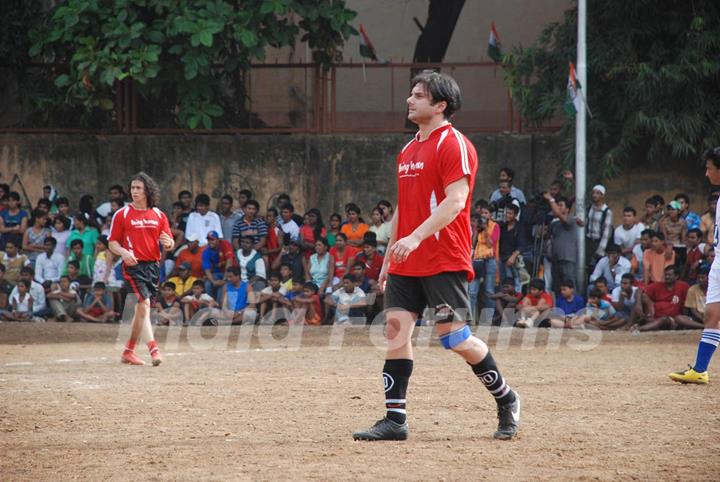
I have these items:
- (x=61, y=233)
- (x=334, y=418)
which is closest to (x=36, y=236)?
(x=61, y=233)

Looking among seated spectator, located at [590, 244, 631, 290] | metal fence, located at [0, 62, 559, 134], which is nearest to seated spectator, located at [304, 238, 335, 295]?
metal fence, located at [0, 62, 559, 134]

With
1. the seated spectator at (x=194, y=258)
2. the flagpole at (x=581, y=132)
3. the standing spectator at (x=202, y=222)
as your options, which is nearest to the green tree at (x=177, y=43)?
the standing spectator at (x=202, y=222)

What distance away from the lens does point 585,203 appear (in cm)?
1719

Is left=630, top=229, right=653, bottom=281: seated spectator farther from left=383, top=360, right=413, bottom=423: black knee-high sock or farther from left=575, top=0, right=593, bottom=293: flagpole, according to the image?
left=383, top=360, right=413, bottom=423: black knee-high sock

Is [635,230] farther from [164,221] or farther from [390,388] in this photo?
[390,388]

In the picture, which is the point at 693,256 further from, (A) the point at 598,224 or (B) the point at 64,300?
(B) the point at 64,300

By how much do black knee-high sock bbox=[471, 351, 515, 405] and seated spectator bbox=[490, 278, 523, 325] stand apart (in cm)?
911

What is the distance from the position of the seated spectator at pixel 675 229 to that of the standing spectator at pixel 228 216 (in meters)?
6.39

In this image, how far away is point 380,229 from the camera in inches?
671

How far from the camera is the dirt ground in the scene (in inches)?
236

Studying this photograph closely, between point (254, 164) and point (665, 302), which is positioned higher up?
point (254, 164)

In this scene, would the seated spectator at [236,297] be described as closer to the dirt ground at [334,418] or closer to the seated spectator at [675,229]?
the dirt ground at [334,418]

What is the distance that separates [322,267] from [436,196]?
33.2 ft

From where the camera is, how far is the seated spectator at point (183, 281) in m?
17.0
